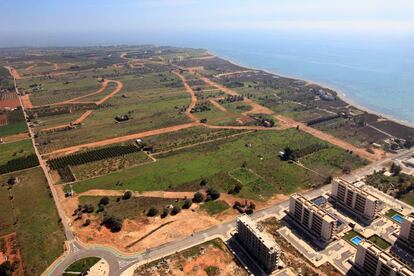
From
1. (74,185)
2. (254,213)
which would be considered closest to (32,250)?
(74,185)

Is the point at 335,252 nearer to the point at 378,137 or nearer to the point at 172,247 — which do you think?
the point at 172,247

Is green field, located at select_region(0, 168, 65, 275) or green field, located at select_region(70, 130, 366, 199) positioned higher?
green field, located at select_region(0, 168, 65, 275)

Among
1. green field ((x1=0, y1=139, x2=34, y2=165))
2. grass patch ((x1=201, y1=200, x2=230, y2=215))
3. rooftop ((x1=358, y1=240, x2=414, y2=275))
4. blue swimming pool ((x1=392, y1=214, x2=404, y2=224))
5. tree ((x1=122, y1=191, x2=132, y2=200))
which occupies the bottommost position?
blue swimming pool ((x1=392, y1=214, x2=404, y2=224))

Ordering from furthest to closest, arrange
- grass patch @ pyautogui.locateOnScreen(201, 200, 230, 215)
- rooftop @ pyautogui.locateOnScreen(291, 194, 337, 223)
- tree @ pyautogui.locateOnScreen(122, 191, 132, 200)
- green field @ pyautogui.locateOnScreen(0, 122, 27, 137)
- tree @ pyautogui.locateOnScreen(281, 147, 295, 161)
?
green field @ pyautogui.locateOnScreen(0, 122, 27, 137) → tree @ pyautogui.locateOnScreen(281, 147, 295, 161) → tree @ pyautogui.locateOnScreen(122, 191, 132, 200) → grass patch @ pyautogui.locateOnScreen(201, 200, 230, 215) → rooftop @ pyautogui.locateOnScreen(291, 194, 337, 223)

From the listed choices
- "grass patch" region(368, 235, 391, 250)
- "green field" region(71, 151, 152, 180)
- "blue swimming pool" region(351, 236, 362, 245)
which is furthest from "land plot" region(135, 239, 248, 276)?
"green field" region(71, 151, 152, 180)

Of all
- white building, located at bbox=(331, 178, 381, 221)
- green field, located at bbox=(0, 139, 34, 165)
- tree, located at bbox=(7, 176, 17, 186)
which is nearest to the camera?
white building, located at bbox=(331, 178, 381, 221)

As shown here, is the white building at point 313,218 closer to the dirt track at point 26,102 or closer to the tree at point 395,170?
the tree at point 395,170

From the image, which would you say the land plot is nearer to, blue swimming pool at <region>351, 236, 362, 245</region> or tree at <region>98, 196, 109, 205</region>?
blue swimming pool at <region>351, 236, 362, 245</region>
